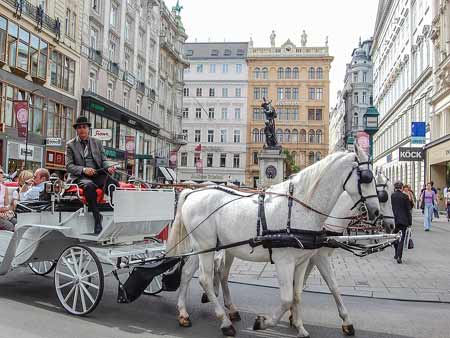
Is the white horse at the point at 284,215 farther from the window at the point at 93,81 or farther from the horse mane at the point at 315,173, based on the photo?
the window at the point at 93,81

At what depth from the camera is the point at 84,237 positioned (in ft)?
21.0

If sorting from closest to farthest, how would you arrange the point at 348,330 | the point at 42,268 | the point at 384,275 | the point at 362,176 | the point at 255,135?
the point at 362,176 → the point at 348,330 → the point at 42,268 → the point at 384,275 → the point at 255,135

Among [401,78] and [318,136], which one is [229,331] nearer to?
[401,78]

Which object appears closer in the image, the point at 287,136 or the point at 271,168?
the point at 271,168

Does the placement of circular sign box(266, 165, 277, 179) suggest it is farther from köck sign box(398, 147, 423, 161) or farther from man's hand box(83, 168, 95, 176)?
man's hand box(83, 168, 95, 176)

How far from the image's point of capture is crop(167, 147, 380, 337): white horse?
5004mm

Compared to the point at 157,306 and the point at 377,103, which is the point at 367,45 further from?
the point at 157,306

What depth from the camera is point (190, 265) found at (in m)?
6.06

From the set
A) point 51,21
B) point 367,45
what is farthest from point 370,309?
point 367,45

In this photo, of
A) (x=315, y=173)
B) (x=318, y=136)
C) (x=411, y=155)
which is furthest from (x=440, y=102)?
(x=318, y=136)

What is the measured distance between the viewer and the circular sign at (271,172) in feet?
88.2

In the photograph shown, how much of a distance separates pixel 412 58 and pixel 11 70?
108 feet

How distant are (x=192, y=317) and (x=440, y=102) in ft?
100

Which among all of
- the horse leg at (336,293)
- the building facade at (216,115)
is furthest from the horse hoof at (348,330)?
the building facade at (216,115)
